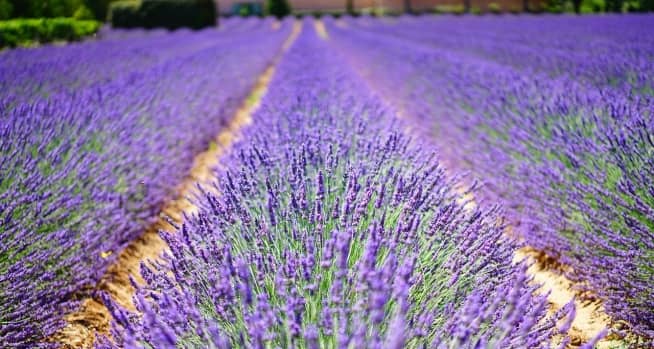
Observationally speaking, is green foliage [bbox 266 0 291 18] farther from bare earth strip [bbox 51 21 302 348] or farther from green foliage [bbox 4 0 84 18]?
bare earth strip [bbox 51 21 302 348]

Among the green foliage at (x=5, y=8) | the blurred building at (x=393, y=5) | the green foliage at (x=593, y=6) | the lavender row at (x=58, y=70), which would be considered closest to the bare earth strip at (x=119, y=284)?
the lavender row at (x=58, y=70)

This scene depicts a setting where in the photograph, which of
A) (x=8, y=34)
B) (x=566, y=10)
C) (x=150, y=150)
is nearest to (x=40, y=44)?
(x=8, y=34)

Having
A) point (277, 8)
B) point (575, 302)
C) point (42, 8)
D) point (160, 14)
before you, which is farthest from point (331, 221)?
point (277, 8)

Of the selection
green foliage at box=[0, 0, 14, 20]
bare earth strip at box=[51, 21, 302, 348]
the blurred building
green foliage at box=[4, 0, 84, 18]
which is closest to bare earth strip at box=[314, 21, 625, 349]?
bare earth strip at box=[51, 21, 302, 348]

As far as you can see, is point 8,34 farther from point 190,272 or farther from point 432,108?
point 190,272

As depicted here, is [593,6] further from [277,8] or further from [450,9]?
[277,8]
